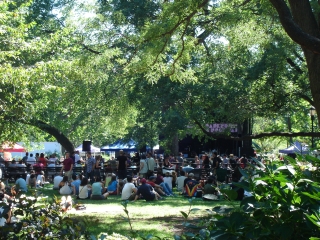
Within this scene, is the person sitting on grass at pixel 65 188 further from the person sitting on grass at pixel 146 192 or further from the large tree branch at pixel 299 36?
the large tree branch at pixel 299 36

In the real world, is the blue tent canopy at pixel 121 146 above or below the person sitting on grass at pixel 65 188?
above

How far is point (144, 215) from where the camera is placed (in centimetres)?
1380

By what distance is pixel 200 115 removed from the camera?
1295cm

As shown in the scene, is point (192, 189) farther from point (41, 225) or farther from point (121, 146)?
point (121, 146)

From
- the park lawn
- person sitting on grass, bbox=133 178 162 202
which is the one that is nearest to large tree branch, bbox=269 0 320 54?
the park lawn

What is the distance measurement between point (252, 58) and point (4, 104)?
8.95 m

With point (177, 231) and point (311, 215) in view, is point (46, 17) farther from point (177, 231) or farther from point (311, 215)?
point (311, 215)

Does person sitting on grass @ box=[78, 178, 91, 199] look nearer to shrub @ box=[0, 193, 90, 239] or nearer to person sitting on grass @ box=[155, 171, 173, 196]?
person sitting on grass @ box=[155, 171, 173, 196]

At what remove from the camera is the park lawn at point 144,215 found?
1109cm

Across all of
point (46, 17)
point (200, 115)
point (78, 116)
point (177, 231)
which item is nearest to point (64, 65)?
point (200, 115)

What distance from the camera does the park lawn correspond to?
11086mm

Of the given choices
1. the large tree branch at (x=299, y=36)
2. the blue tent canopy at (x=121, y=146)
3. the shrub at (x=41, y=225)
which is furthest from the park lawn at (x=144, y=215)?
the blue tent canopy at (x=121, y=146)

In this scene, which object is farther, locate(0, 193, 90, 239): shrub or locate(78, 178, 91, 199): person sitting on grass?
locate(78, 178, 91, 199): person sitting on grass

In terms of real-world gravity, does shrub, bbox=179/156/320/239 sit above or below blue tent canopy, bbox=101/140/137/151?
below
